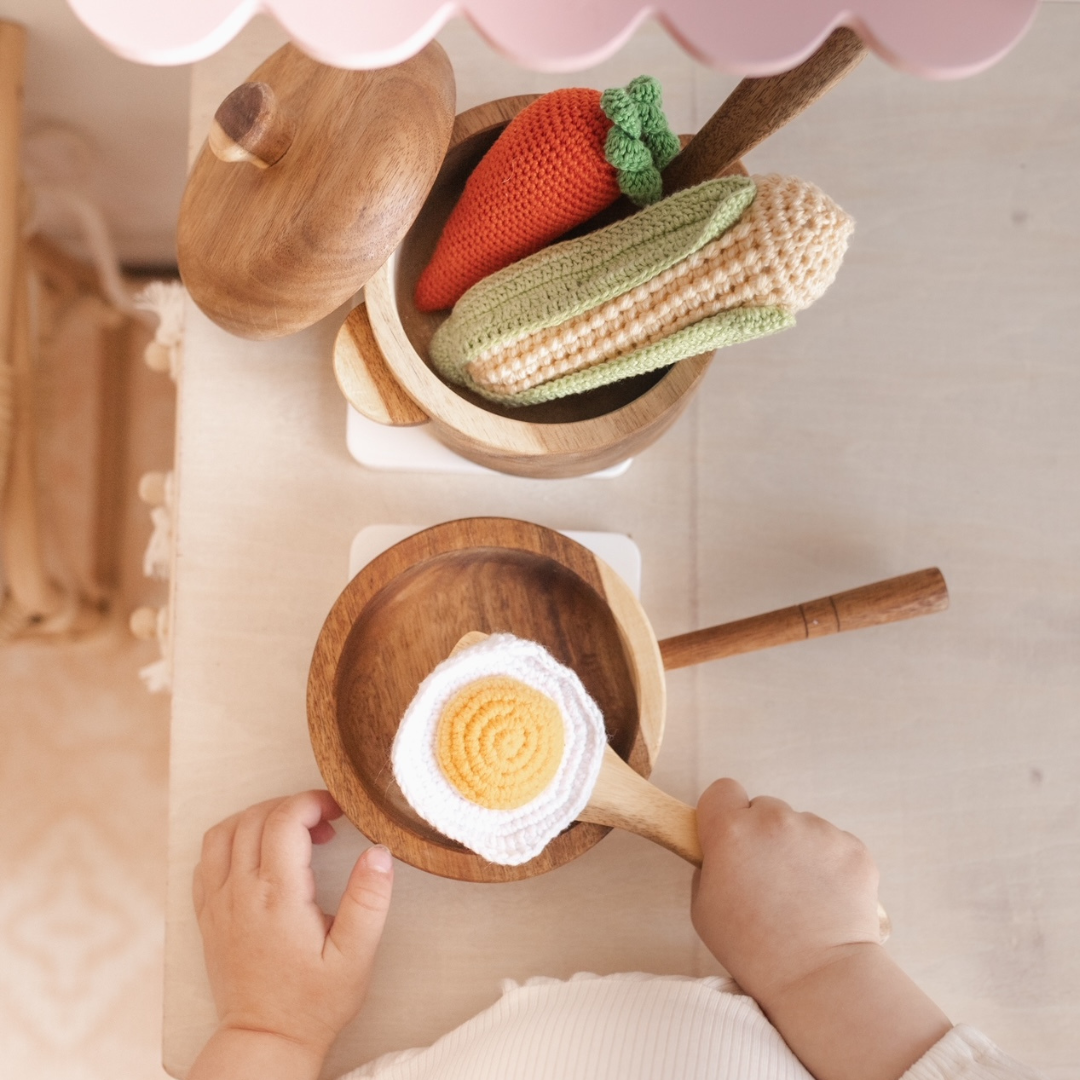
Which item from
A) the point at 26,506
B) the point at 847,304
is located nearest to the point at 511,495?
the point at 847,304

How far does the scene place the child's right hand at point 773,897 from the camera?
383mm

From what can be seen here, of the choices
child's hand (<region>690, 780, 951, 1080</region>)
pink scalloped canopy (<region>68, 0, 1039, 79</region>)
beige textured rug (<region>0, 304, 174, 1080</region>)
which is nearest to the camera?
pink scalloped canopy (<region>68, 0, 1039, 79</region>)

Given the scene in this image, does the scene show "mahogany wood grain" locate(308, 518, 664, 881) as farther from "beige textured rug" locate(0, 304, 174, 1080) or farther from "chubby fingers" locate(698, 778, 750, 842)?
"beige textured rug" locate(0, 304, 174, 1080)

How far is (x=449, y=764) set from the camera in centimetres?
32

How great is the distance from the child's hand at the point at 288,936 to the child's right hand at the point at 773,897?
5.5 inches

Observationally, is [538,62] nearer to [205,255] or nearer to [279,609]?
[205,255]

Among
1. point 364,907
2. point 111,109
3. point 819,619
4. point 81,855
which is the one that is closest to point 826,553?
point 819,619

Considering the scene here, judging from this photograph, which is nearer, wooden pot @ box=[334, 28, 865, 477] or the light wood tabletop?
wooden pot @ box=[334, 28, 865, 477]

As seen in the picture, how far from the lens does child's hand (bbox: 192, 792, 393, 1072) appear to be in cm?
39

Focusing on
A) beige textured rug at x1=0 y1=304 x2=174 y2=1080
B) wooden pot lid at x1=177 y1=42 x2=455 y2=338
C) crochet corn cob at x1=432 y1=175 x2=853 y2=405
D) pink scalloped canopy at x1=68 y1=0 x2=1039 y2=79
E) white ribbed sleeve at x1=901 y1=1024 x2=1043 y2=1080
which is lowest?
beige textured rug at x1=0 y1=304 x2=174 y2=1080

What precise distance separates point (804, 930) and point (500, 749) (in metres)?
0.17

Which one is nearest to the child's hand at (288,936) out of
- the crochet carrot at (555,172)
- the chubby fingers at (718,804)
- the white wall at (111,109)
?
the chubby fingers at (718,804)

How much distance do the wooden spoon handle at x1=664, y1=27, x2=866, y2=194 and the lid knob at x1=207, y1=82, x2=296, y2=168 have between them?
0.46 feet

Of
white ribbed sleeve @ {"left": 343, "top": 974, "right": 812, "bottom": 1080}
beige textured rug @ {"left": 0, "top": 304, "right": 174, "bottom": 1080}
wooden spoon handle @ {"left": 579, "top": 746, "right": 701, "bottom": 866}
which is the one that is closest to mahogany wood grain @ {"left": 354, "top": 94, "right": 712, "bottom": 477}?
wooden spoon handle @ {"left": 579, "top": 746, "right": 701, "bottom": 866}
